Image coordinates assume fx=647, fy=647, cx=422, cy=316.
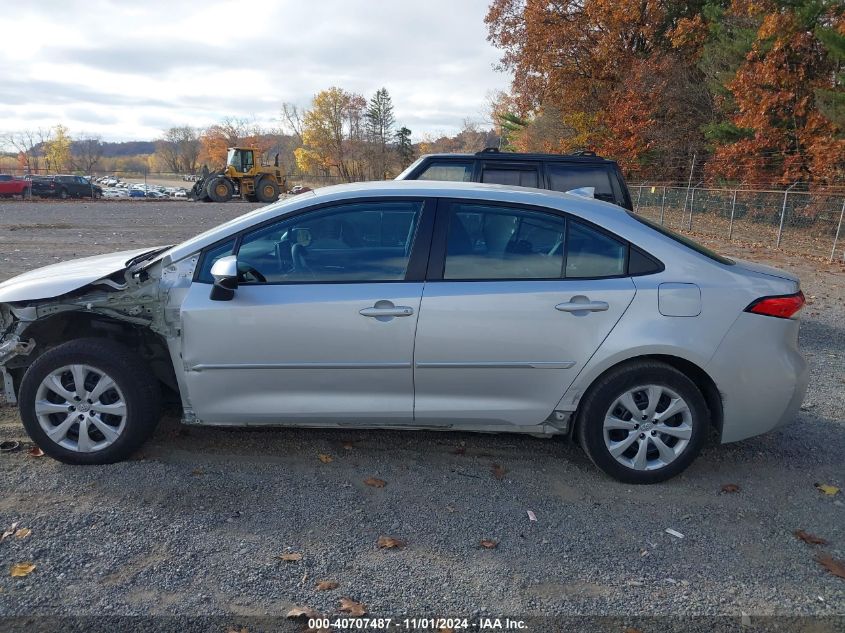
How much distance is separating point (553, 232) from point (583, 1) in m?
31.4

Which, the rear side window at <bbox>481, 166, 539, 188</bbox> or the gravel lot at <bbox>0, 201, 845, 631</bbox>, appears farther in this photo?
the rear side window at <bbox>481, 166, 539, 188</bbox>

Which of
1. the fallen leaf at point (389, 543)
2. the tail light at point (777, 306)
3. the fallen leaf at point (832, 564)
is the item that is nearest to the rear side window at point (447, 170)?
the tail light at point (777, 306)

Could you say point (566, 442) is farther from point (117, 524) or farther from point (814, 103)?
point (814, 103)

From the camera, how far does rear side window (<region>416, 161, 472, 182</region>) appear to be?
7.41m

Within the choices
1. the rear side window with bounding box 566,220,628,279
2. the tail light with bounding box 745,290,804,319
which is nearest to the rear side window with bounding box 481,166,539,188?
the rear side window with bounding box 566,220,628,279

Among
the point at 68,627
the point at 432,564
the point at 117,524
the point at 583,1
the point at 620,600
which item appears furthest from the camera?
the point at 583,1

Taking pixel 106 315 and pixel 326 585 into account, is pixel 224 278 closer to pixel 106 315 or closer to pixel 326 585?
Answer: pixel 106 315

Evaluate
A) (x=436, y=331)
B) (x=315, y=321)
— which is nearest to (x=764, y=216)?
(x=436, y=331)

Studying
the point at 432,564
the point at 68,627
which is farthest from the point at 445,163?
the point at 68,627

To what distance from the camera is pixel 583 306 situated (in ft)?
11.7

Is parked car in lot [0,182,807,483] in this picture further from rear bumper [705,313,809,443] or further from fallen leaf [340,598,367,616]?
fallen leaf [340,598,367,616]

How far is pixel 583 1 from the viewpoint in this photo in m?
30.8

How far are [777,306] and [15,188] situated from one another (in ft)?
125

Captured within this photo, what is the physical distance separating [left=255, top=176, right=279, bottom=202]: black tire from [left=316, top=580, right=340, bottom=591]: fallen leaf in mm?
31373
